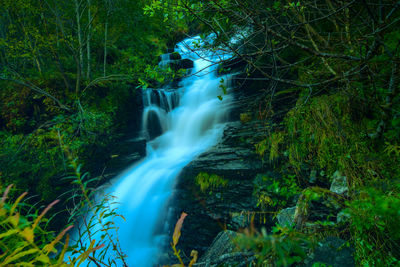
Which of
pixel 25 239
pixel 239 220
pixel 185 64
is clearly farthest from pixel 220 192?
pixel 185 64

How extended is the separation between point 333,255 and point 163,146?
20.4 ft

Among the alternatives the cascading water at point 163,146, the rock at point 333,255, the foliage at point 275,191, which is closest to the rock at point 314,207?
the rock at point 333,255

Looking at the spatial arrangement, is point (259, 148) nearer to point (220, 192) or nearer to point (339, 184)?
point (220, 192)

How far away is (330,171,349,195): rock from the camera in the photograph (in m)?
2.47

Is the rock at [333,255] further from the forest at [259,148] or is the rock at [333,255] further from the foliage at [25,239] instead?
the foliage at [25,239]

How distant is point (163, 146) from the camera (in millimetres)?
7195

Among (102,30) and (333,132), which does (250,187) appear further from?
(102,30)

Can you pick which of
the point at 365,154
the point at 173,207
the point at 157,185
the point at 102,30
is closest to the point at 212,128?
the point at 157,185

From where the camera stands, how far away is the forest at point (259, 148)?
1326 millimetres

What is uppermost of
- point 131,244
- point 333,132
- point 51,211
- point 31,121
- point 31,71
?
point 31,71

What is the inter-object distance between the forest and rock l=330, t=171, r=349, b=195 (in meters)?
0.02

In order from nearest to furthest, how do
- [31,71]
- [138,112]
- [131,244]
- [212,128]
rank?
[131,244]
[212,128]
[31,71]
[138,112]

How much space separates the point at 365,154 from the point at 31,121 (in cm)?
927

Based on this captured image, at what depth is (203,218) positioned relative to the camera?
Result: 3500 mm
